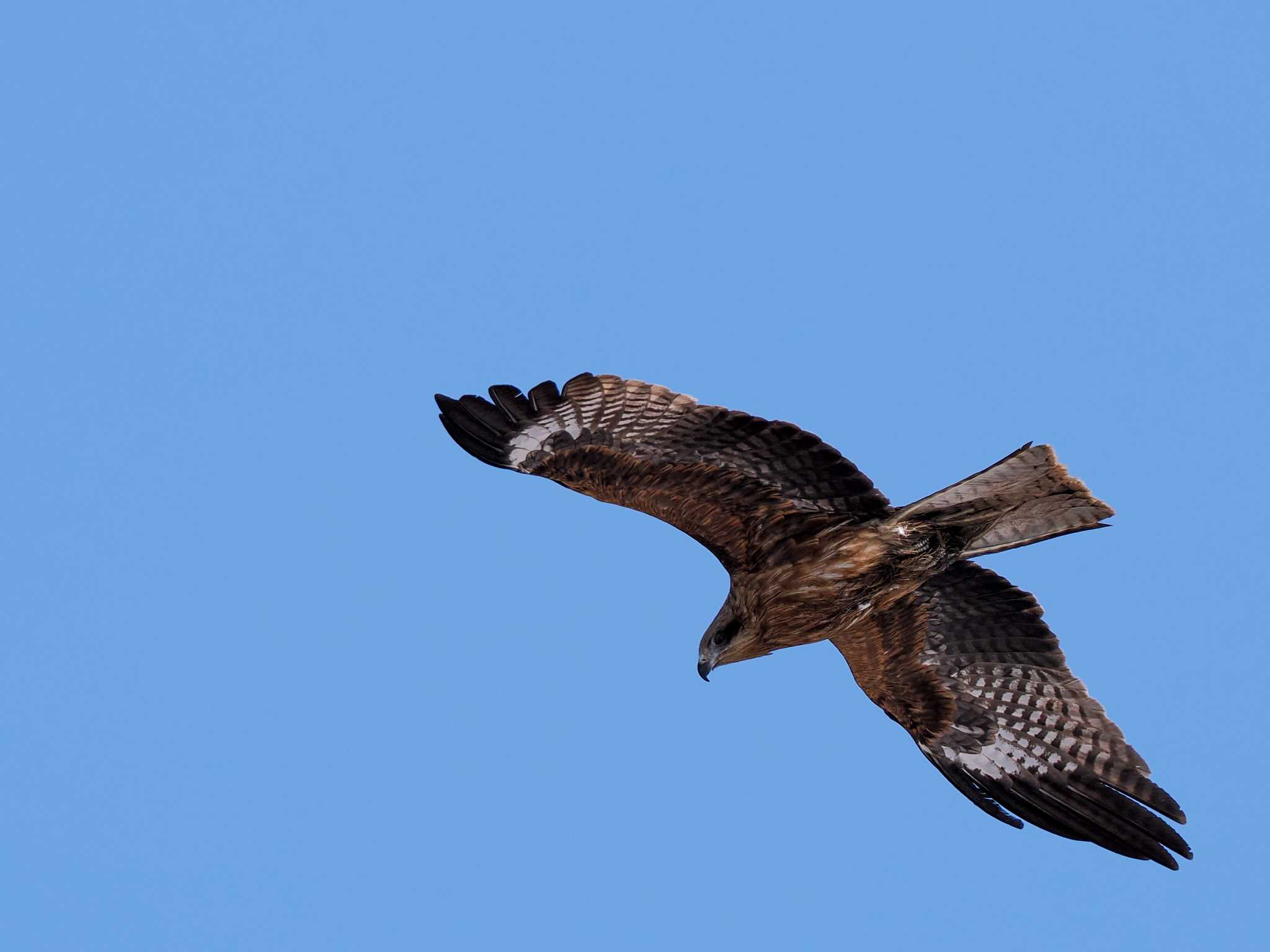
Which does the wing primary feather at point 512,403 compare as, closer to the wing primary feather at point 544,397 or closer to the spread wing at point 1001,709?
the wing primary feather at point 544,397

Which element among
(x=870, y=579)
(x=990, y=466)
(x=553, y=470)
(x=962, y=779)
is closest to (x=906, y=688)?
(x=962, y=779)

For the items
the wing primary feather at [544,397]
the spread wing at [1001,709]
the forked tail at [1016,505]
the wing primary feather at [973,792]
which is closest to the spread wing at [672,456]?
Answer: the wing primary feather at [544,397]

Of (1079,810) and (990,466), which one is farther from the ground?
(990,466)

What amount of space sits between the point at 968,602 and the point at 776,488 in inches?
82.0

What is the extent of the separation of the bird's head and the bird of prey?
1 cm

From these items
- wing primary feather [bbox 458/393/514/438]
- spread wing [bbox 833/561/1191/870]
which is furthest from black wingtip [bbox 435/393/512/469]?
spread wing [bbox 833/561/1191/870]

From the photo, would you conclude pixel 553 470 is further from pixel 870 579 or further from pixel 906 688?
pixel 906 688

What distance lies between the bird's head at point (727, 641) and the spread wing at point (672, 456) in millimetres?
430

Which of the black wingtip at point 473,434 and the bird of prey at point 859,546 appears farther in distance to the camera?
the black wingtip at point 473,434

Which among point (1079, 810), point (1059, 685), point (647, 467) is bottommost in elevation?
point (1079, 810)

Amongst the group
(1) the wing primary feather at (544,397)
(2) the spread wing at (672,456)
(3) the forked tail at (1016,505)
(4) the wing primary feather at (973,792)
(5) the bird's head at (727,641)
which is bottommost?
(4) the wing primary feather at (973,792)

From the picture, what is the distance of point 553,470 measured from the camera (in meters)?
10.3

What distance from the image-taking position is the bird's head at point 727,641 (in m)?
10.7

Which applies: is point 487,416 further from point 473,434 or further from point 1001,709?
point 1001,709
